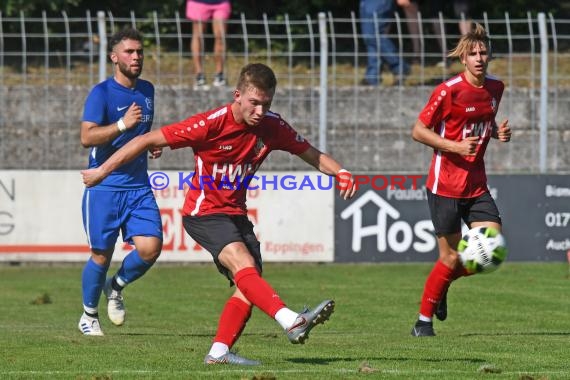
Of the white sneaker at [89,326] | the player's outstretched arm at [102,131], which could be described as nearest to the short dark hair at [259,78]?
the player's outstretched arm at [102,131]

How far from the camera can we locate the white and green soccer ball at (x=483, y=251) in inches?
386

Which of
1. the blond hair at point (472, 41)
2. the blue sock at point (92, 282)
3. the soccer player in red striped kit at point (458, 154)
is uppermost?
the blond hair at point (472, 41)

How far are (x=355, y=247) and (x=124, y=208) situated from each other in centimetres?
766

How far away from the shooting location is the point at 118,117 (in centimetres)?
1084

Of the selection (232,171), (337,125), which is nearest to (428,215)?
(337,125)

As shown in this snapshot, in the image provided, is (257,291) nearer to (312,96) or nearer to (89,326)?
(89,326)

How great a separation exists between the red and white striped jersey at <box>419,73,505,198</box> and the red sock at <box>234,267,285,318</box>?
2.72 m

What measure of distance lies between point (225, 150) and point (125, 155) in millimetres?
681

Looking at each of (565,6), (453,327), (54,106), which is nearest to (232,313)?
(453,327)

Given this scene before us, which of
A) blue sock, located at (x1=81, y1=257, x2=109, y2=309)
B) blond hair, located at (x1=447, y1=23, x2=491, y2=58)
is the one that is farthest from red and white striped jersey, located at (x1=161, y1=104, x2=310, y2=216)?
blue sock, located at (x1=81, y1=257, x2=109, y2=309)

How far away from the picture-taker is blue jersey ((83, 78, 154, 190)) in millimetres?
10734

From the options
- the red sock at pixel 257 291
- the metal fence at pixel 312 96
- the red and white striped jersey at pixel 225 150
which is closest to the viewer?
the red sock at pixel 257 291

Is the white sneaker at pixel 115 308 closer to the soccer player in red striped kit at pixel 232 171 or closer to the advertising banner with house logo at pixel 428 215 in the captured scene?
the soccer player in red striped kit at pixel 232 171

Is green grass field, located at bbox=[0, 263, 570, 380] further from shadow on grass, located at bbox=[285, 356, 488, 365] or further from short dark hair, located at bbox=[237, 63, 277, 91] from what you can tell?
short dark hair, located at bbox=[237, 63, 277, 91]
